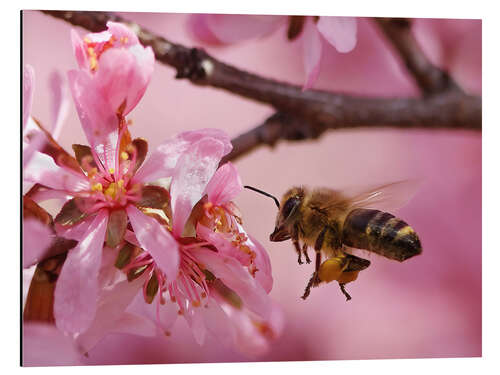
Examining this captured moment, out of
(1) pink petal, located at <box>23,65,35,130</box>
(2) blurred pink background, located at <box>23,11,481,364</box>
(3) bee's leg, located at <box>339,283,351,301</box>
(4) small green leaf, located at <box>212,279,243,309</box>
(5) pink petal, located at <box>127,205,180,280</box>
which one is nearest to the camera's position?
(5) pink petal, located at <box>127,205,180,280</box>

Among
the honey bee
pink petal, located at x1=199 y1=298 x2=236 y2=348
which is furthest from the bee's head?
pink petal, located at x1=199 y1=298 x2=236 y2=348

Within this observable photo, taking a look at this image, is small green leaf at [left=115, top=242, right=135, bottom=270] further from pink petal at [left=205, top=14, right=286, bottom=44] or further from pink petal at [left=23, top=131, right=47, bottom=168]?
pink petal at [left=205, top=14, right=286, bottom=44]

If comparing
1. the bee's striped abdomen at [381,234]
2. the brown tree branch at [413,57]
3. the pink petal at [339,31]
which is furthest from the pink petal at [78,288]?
the brown tree branch at [413,57]

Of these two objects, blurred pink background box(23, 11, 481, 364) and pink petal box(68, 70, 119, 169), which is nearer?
pink petal box(68, 70, 119, 169)

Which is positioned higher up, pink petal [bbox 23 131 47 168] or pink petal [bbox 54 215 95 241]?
pink petal [bbox 23 131 47 168]

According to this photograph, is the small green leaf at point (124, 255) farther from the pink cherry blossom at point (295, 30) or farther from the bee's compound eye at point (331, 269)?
the pink cherry blossom at point (295, 30)

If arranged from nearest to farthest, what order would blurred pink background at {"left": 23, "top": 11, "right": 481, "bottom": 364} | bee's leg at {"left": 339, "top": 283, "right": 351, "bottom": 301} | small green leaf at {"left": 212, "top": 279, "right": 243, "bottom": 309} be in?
small green leaf at {"left": 212, "top": 279, "right": 243, "bottom": 309}, blurred pink background at {"left": 23, "top": 11, "right": 481, "bottom": 364}, bee's leg at {"left": 339, "top": 283, "right": 351, "bottom": 301}

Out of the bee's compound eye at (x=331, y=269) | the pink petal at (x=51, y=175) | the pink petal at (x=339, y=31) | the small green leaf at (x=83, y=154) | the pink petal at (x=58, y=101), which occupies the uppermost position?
the pink petal at (x=339, y=31)

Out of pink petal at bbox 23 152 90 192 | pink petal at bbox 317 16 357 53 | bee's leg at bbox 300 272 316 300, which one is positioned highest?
pink petal at bbox 317 16 357 53
